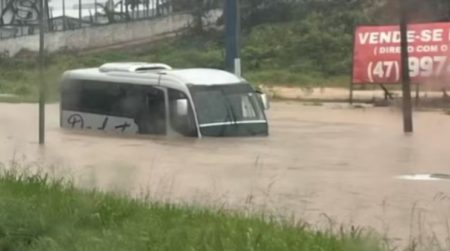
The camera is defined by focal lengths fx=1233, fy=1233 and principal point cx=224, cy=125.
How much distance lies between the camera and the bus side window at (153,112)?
19.7m

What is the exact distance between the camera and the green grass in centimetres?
700

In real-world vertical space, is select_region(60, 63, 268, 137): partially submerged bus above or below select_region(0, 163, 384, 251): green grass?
below

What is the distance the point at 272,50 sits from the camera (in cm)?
4522

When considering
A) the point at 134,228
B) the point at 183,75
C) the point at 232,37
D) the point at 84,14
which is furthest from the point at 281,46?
the point at 134,228

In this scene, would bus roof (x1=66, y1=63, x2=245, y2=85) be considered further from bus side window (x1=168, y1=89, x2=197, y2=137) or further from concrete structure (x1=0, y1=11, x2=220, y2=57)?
concrete structure (x1=0, y1=11, x2=220, y2=57)

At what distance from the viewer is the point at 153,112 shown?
65.2ft

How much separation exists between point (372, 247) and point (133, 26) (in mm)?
32341

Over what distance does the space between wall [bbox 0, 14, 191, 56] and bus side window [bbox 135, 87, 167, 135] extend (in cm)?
1737

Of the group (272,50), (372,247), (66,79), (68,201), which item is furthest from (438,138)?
(272,50)

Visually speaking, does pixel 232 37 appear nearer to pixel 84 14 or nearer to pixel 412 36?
pixel 412 36

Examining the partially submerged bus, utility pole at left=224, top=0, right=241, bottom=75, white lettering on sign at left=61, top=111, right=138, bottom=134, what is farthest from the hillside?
the partially submerged bus

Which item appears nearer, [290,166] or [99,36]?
[290,166]

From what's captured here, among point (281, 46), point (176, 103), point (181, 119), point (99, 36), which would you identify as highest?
point (176, 103)

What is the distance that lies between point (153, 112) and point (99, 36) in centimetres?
2056
